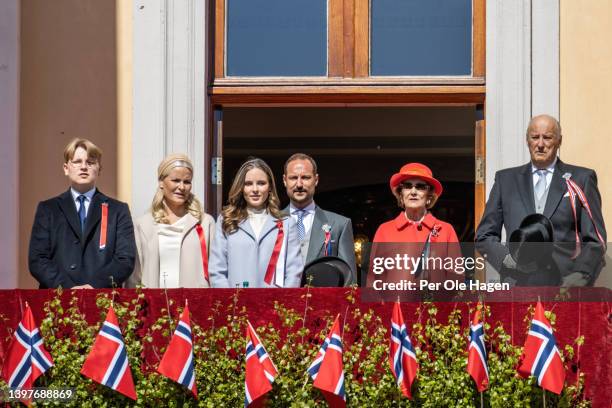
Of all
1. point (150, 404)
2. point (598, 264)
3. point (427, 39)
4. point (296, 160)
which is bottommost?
point (150, 404)

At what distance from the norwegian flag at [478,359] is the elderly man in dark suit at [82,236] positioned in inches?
75.0

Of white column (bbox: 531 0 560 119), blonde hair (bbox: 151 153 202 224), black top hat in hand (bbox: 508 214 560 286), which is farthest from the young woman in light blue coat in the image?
white column (bbox: 531 0 560 119)

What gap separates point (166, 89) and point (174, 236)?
5.52 ft

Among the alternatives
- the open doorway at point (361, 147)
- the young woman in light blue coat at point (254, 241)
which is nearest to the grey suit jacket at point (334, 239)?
the young woman in light blue coat at point (254, 241)

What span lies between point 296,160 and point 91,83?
6.54 feet

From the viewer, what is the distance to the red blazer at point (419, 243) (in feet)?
27.2

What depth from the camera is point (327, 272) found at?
8.41 m

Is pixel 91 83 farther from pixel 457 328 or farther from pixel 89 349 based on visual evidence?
pixel 457 328

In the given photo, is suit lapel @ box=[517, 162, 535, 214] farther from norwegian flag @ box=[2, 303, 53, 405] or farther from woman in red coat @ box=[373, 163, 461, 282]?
norwegian flag @ box=[2, 303, 53, 405]

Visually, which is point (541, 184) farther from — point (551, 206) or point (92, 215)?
point (92, 215)

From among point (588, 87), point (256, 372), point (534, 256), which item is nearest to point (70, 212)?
point (256, 372)

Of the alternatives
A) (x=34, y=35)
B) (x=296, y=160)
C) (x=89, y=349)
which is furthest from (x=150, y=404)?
(x=34, y=35)

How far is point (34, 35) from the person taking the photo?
10180mm

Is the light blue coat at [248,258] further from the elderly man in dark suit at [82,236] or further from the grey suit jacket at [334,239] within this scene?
the elderly man in dark suit at [82,236]
